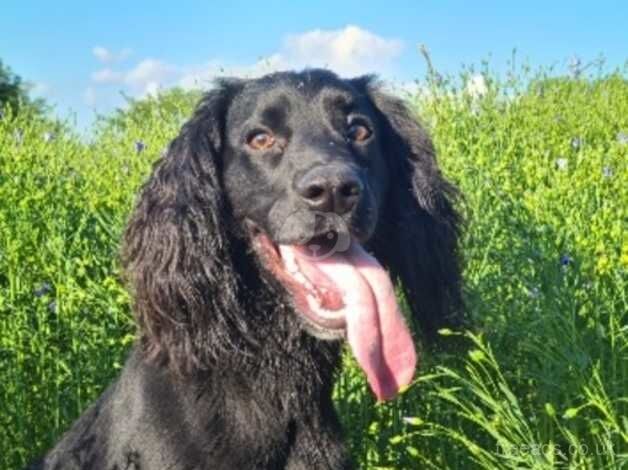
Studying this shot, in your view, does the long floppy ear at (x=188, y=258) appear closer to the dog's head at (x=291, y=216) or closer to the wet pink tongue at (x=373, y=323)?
the dog's head at (x=291, y=216)

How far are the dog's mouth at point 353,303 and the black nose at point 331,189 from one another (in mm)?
105

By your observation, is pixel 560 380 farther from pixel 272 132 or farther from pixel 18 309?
pixel 18 309

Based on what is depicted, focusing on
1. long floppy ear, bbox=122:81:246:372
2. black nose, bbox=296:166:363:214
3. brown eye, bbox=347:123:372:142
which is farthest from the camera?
brown eye, bbox=347:123:372:142

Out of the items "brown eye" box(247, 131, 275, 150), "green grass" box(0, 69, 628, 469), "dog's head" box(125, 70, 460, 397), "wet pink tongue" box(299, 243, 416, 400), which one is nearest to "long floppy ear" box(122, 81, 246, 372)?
"dog's head" box(125, 70, 460, 397)

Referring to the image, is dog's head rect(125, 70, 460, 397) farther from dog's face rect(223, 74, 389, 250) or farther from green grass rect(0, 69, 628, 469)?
green grass rect(0, 69, 628, 469)

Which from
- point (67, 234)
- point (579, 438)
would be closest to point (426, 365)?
point (579, 438)

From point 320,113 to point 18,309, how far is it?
151 centimetres

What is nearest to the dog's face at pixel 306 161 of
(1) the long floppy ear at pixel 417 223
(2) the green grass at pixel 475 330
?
(1) the long floppy ear at pixel 417 223

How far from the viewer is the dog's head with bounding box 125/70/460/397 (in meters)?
2.87

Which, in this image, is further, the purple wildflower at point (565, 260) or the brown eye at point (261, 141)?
the purple wildflower at point (565, 260)

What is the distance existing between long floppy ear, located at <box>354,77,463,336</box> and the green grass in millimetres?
147

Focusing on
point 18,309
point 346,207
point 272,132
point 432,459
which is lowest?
point 432,459

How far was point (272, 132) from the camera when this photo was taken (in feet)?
10.1

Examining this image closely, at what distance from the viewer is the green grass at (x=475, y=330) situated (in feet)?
10.2
